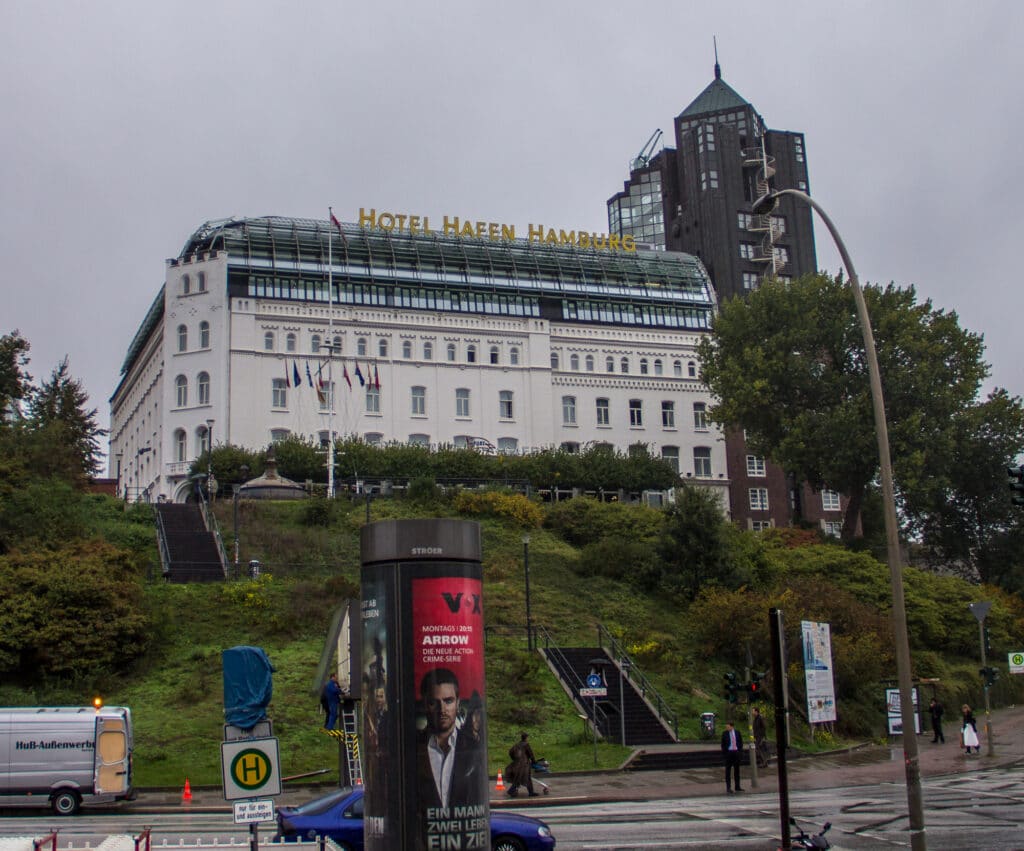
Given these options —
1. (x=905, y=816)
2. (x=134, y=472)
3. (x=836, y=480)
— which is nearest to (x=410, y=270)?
(x=134, y=472)

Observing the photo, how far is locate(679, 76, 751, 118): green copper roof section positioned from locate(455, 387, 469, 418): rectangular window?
134 ft

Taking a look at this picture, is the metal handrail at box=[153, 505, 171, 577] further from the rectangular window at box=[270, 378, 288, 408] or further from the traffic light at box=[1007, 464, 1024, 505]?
the traffic light at box=[1007, 464, 1024, 505]

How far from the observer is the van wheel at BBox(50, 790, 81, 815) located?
26.3 metres

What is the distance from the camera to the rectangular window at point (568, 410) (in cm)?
8419

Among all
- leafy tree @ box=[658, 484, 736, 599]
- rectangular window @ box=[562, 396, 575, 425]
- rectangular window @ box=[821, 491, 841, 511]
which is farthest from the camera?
rectangular window @ box=[821, 491, 841, 511]

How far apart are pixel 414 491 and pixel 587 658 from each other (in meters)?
23.1

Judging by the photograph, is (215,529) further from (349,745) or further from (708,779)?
(349,745)

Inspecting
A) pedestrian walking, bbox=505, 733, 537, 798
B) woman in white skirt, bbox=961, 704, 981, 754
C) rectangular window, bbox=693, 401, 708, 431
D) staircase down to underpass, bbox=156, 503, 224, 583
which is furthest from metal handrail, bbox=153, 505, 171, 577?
rectangular window, bbox=693, 401, 708, 431

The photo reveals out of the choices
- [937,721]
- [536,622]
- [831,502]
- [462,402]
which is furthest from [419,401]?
[937,721]

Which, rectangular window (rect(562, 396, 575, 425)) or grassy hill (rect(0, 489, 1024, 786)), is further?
rectangular window (rect(562, 396, 575, 425))

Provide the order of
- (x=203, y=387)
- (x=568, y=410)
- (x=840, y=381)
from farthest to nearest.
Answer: (x=568, y=410) < (x=203, y=387) < (x=840, y=381)

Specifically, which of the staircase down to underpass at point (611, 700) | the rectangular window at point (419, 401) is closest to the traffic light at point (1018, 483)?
the staircase down to underpass at point (611, 700)

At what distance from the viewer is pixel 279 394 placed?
76188 millimetres

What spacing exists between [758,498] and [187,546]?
4620 centimetres
